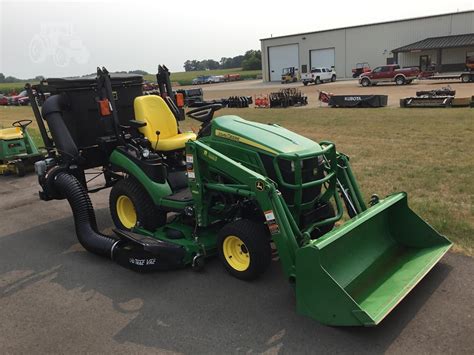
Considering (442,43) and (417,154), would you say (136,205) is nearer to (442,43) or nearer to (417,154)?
(417,154)

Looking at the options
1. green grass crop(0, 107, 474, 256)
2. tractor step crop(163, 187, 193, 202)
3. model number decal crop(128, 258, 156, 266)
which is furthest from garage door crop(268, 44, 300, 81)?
model number decal crop(128, 258, 156, 266)

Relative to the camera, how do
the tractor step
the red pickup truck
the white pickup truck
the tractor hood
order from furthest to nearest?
the white pickup truck < the red pickup truck < the tractor step < the tractor hood

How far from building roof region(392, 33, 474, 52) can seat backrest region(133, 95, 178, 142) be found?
4425cm

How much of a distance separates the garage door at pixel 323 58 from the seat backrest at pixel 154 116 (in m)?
51.7

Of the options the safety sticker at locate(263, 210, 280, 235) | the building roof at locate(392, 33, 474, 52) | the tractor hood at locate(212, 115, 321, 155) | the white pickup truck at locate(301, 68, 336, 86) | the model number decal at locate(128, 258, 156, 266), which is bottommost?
the white pickup truck at locate(301, 68, 336, 86)

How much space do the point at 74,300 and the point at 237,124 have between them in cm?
214

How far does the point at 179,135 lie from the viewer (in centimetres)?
526

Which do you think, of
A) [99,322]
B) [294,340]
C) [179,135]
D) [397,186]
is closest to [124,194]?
[179,135]

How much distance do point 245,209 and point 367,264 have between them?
3.81 ft

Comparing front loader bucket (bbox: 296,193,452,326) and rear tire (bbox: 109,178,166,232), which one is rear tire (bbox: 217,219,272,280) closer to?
front loader bucket (bbox: 296,193,452,326)

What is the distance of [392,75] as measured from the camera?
3238 cm

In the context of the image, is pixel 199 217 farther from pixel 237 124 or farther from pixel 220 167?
pixel 237 124

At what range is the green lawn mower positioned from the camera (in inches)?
356

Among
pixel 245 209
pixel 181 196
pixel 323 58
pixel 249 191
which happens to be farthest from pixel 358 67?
pixel 249 191
